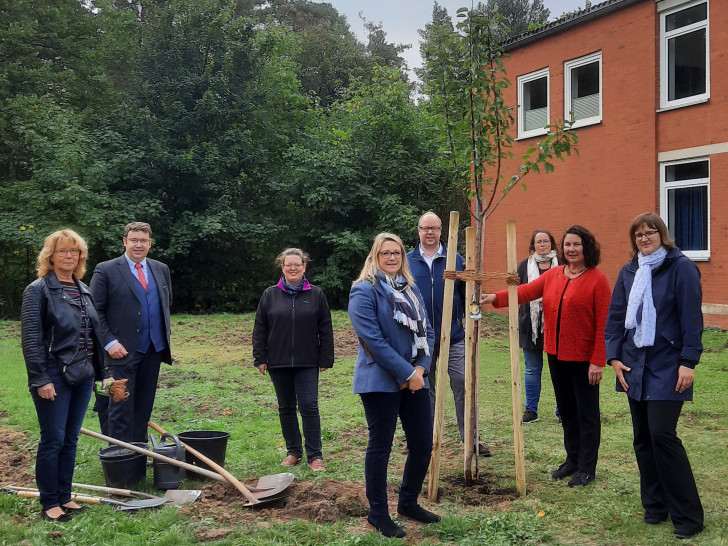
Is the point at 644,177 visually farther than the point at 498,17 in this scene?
Yes

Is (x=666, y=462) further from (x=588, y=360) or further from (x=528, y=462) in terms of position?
(x=528, y=462)

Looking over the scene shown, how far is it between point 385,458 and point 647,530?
183 cm

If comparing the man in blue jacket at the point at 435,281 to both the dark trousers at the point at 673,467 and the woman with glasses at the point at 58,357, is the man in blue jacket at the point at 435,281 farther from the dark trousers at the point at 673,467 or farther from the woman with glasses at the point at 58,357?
the woman with glasses at the point at 58,357

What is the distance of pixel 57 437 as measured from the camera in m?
4.86

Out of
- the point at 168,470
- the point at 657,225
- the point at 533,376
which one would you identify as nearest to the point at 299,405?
the point at 168,470

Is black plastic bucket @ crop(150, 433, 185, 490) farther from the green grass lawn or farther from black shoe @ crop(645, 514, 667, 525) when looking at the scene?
black shoe @ crop(645, 514, 667, 525)

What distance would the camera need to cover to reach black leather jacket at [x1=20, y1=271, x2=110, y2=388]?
15.4ft

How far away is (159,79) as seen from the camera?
851 inches

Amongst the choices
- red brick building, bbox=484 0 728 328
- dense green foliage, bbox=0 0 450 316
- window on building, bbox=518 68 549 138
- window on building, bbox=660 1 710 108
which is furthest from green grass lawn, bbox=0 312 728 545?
dense green foliage, bbox=0 0 450 316

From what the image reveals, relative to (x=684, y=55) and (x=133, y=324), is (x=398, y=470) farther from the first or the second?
(x=684, y=55)

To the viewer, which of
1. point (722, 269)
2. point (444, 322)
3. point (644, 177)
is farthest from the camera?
point (644, 177)

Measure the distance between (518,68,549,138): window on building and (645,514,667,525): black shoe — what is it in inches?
558

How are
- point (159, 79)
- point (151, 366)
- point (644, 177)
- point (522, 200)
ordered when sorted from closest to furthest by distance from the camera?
point (151, 366), point (644, 177), point (522, 200), point (159, 79)

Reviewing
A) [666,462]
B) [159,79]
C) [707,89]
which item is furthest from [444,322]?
[159,79]
